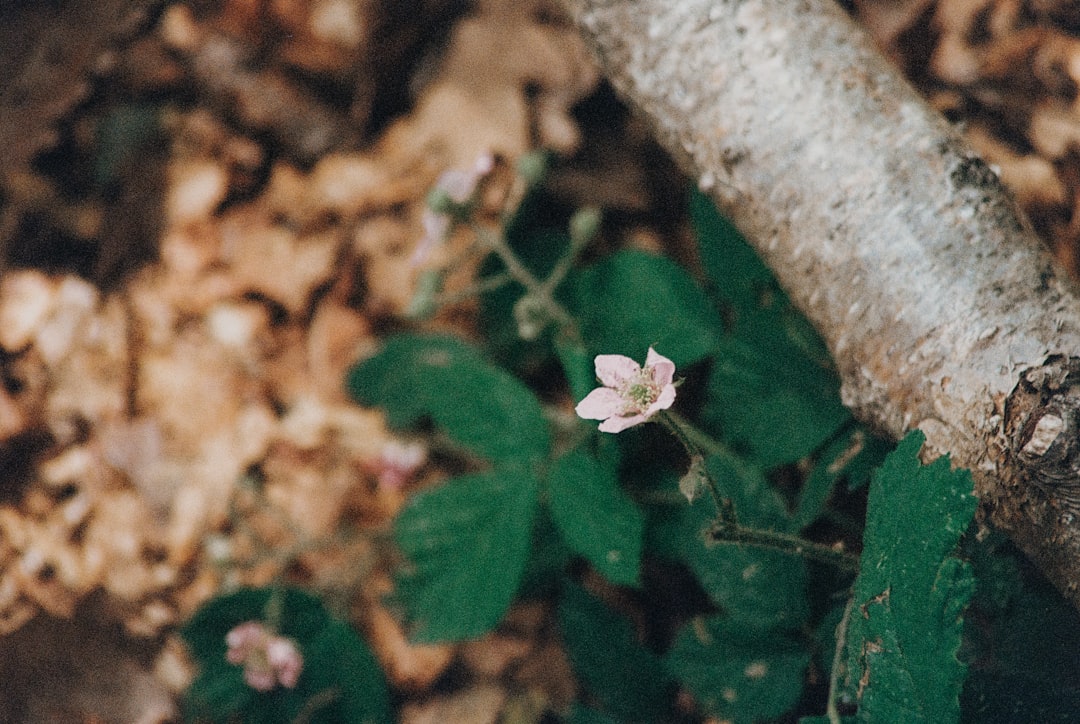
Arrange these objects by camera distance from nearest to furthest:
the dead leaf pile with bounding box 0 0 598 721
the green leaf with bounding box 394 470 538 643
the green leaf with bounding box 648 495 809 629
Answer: the green leaf with bounding box 648 495 809 629 < the green leaf with bounding box 394 470 538 643 < the dead leaf pile with bounding box 0 0 598 721

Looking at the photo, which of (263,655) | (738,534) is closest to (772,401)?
(738,534)

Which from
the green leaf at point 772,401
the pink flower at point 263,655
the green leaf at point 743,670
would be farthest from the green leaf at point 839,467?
the pink flower at point 263,655

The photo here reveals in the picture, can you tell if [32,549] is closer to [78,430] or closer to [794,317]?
[78,430]

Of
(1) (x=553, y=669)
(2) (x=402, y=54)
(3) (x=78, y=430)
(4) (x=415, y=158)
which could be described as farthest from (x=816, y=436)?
(3) (x=78, y=430)

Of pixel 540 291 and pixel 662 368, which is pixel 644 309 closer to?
pixel 540 291

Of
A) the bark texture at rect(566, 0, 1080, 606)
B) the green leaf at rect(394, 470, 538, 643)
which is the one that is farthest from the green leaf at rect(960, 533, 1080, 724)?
the green leaf at rect(394, 470, 538, 643)

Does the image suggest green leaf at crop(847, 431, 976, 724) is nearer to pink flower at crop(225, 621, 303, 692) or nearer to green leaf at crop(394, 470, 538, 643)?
green leaf at crop(394, 470, 538, 643)

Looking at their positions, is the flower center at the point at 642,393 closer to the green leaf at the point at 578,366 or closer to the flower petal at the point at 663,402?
the flower petal at the point at 663,402
